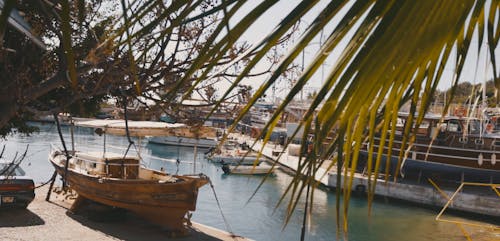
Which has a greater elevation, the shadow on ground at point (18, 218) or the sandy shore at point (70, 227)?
the shadow on ground at point (18, 218)

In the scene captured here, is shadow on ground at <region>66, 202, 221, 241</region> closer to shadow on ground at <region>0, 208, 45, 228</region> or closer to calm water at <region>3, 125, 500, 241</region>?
shadow on ground at <region>0, 208, 45, 228</region>

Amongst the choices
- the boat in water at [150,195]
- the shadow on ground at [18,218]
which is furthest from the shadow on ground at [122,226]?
the shadow on ground at [18,218]

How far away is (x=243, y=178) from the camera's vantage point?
99.9 feet

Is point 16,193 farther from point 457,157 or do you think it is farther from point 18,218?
point 457,157

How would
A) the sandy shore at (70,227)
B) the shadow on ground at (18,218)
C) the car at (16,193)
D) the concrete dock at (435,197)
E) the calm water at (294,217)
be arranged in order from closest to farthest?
the sandy shore at (70,227)
the shadow on ground at (18,218)
the car at (16,193)
the calm water at (294,217)
the concrete dock at (435,197)

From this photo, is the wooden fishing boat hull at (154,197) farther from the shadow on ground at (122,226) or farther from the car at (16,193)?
the car at (16,193)

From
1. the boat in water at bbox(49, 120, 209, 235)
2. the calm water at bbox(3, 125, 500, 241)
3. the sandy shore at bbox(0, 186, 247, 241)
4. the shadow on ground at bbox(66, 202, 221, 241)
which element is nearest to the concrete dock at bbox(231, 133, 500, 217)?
the calm water at bbox(3, 125, 500, 241)

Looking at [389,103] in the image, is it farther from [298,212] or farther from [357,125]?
[298,212]

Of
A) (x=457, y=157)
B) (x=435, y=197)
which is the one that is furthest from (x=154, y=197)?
(x=457, y=157)

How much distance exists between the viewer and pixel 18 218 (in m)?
11.9

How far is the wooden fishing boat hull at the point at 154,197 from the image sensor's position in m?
12.9

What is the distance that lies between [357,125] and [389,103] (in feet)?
0.19

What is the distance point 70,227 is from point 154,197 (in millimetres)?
2184

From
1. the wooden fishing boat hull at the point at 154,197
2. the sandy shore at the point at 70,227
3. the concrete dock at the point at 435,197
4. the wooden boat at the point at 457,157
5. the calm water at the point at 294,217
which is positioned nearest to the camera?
the sandy shore at the point at 70,227
